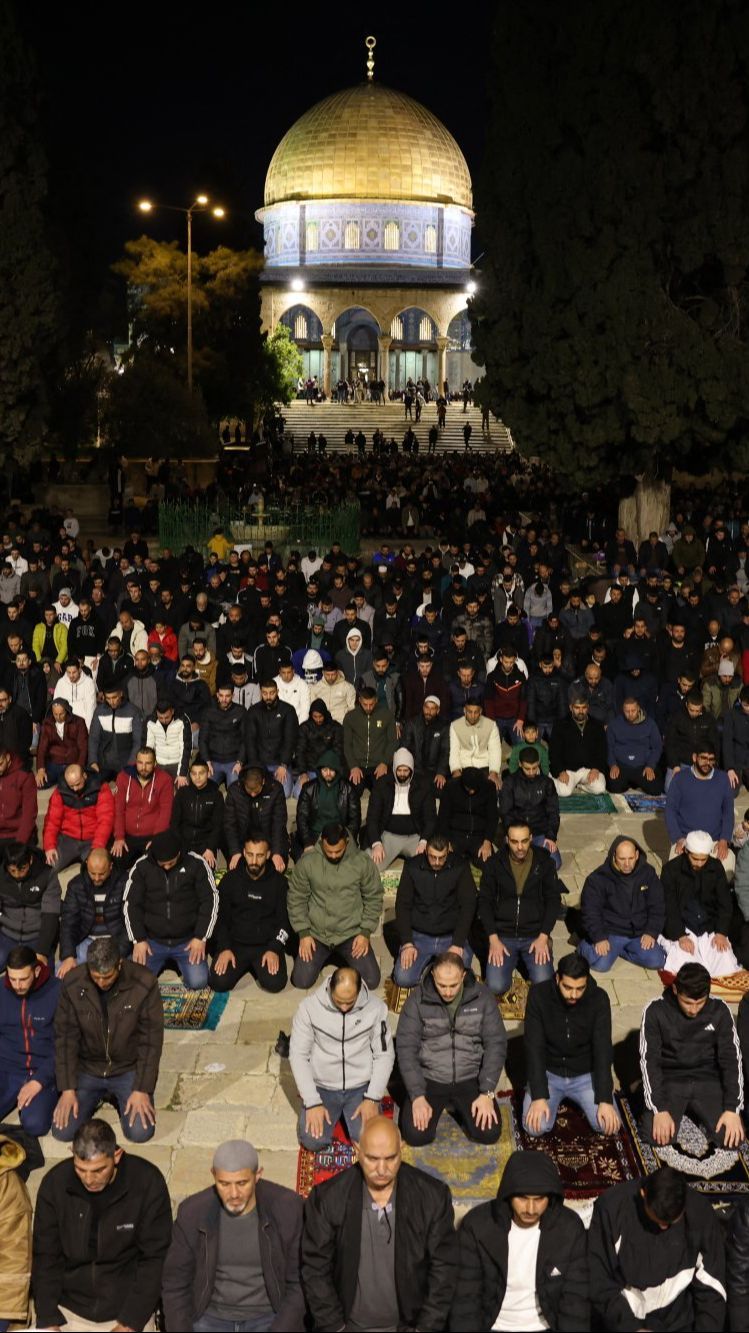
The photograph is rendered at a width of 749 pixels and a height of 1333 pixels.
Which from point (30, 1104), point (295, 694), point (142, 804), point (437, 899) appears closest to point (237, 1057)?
point (30, 1104)

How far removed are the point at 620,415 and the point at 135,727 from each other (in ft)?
45.8

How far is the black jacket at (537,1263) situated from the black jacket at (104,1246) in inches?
47.2

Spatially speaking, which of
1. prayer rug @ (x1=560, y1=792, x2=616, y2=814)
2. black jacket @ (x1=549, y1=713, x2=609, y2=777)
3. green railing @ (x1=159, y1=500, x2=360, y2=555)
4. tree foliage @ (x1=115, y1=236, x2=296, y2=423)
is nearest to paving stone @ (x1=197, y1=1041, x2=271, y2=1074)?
prayer rug @ (x1=560, y1=792, x2=616, y2=814)

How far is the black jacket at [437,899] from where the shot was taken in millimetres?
8406

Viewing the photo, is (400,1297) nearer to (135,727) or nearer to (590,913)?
(590,913)

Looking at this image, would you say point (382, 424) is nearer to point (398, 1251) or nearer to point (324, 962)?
point (324, 962)

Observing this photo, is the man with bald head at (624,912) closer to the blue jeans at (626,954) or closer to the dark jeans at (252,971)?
the blue jeans at (626,954)

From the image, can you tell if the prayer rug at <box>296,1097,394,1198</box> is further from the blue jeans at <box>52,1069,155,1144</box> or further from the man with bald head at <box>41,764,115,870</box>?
the man with bald head at <box>41,764,115,870</box>

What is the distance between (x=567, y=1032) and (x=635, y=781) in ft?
18.2

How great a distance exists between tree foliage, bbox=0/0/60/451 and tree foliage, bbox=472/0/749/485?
27.4 ft

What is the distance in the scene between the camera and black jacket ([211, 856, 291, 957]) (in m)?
8.50

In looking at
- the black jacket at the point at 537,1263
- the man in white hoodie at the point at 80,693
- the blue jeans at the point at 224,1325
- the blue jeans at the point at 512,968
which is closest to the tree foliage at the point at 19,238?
the man in white hoodie at the point at 80,693

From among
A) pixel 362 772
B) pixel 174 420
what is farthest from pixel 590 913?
pixel 174 420

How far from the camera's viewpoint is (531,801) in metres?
9.83
